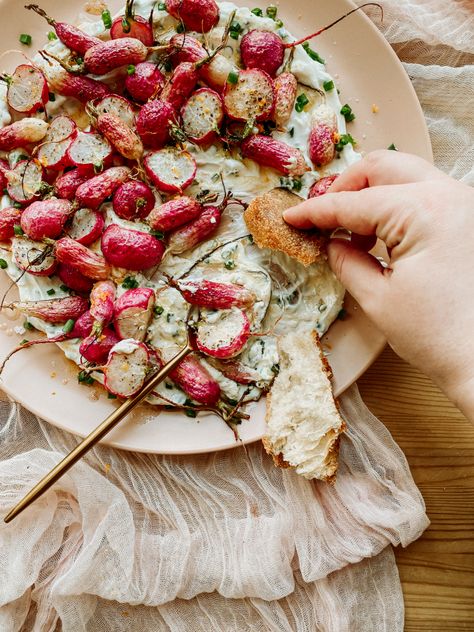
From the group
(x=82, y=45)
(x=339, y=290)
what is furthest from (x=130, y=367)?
(x=82, y=45)

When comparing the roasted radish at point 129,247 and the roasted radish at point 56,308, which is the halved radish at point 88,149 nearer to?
the roasted radish at point 129,247

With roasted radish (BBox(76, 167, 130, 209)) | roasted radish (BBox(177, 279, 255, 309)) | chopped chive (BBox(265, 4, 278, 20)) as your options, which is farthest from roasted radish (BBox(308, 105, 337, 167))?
roasted radish (BBox(76, 167, 130, 209))

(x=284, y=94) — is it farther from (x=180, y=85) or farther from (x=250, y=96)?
(x=180, y=85)

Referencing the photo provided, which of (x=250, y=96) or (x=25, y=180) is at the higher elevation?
(x=250, y=96)

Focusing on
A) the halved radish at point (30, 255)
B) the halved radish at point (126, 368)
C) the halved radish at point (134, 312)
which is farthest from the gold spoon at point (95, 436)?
the halved radish at point (30, 255)

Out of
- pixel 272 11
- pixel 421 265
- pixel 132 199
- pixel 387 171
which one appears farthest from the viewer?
pixel 272 11

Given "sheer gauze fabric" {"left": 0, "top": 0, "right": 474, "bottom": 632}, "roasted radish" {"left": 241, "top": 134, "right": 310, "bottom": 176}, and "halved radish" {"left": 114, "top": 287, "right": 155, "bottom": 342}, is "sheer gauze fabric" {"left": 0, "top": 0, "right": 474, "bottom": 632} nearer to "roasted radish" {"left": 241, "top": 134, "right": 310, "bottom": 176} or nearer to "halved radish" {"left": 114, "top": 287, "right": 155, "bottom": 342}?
"halved radish" {"left": 114, "top": 287, "right": 155, "bottom": 342}

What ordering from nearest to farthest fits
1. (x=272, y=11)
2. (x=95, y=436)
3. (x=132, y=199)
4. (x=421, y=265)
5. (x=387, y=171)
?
(x=421, y=265) → (x=387, y=171) → (x=95, y=436) → (x=132, y=199) → (x=272, y=11)

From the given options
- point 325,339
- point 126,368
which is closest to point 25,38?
point 126,368

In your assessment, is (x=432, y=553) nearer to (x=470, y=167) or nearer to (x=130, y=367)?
(x=130, y=367)
